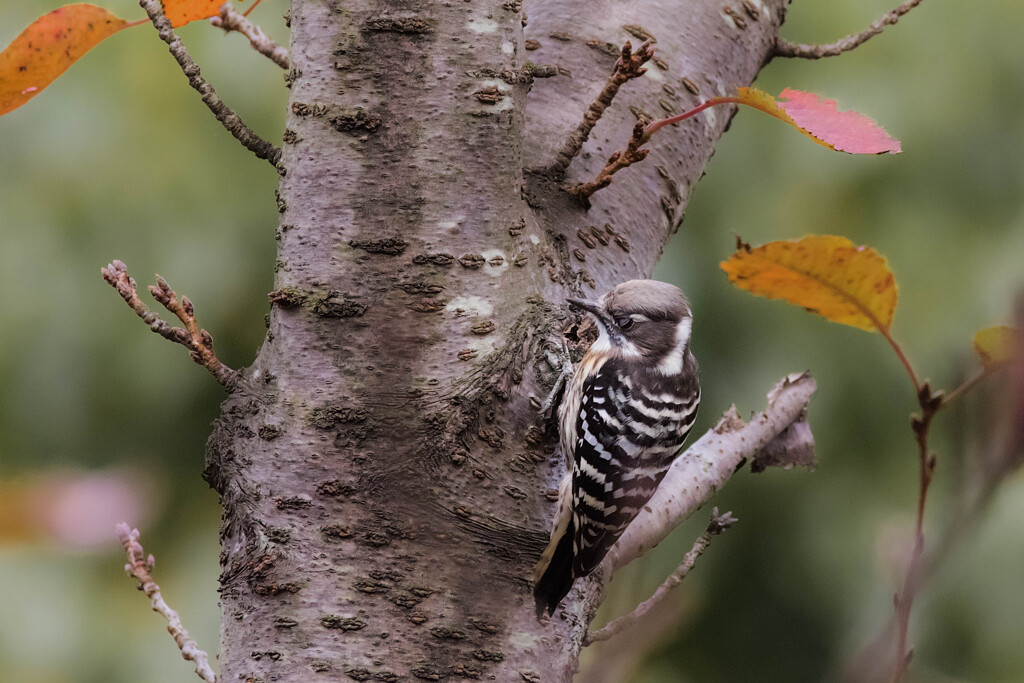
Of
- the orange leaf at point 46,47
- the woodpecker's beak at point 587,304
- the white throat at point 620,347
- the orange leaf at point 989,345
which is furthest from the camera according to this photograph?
the white throat at point 620,347

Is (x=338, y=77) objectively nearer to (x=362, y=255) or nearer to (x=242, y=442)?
(x=362, y=255)

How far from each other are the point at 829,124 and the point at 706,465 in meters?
0.64

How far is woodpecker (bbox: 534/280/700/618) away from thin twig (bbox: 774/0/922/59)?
482 mm

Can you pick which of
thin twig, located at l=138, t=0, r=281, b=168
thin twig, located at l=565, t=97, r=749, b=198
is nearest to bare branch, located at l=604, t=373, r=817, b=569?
thin twig, located at l=565, t=97, r=749, b=198

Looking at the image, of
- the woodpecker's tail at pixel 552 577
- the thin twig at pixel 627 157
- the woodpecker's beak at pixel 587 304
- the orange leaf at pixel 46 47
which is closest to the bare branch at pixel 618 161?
Result: the thin twig at pixel 627 157

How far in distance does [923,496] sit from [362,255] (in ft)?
2.36

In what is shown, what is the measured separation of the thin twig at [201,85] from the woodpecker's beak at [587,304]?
16.3 inches

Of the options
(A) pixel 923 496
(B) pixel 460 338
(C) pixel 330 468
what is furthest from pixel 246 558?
(A) pixel 923 496

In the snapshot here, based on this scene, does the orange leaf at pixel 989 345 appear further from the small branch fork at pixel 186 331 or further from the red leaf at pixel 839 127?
the small branch fork at pixel 186 331

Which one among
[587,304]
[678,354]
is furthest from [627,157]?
[678,354]

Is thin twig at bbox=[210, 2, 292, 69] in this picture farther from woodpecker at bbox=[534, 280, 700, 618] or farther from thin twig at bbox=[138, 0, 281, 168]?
woodpecker at bbox=[534, 280, 700, 618]

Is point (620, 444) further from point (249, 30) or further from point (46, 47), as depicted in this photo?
point (46, 47)

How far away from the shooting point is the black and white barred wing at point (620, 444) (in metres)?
1.43

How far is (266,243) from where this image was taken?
12.2 feet
